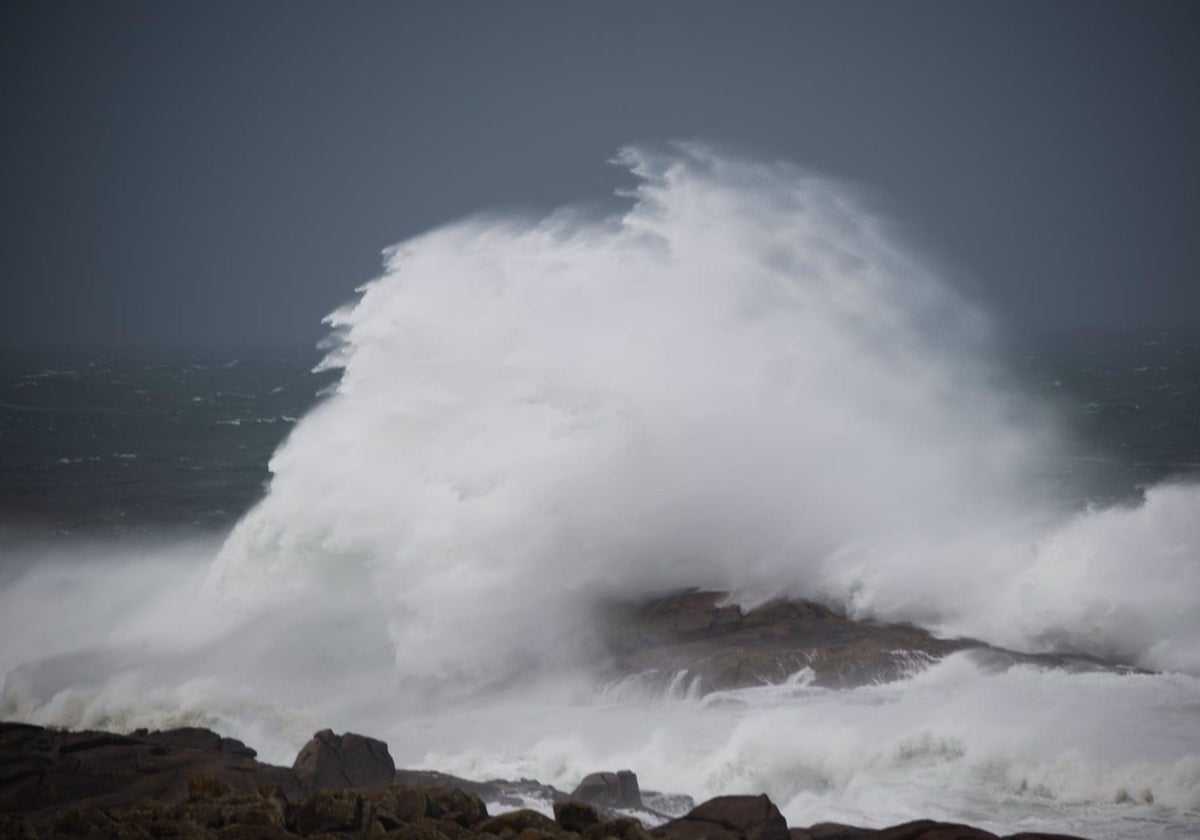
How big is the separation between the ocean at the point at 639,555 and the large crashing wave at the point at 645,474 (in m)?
0.08

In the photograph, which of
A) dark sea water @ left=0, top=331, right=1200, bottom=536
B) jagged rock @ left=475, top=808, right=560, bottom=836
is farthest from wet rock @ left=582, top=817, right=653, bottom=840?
dark sea water @ left=0, top=331, right=1200, bottom=536

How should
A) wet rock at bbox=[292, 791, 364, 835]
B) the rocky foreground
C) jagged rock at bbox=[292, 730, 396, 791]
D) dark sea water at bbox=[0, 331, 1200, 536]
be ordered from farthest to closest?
dark sea water at bbox=[0, 331, 1200, 536], jagged rock at bbox=[292, 730, 396, 791], wet rock at bbox=[292, 791, 364, 835], the rocky foreground

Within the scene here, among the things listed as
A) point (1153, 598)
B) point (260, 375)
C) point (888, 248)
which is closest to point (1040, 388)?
point (888, 248)

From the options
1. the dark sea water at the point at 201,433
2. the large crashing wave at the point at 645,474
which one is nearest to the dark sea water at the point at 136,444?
the dark sea water at the point at 201,433

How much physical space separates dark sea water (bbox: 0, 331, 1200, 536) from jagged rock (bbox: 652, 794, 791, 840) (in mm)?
24330

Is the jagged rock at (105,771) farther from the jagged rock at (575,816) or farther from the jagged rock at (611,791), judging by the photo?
the jagged rock at (575,816)

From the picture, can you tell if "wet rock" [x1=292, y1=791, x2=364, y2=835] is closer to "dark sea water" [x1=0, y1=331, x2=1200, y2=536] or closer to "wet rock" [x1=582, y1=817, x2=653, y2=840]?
"wet rock" [x1=582, y1=817, x2=653, y2=840]

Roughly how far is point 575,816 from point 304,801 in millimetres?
2808

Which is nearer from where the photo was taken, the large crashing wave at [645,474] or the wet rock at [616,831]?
the wet rock at [616,831]

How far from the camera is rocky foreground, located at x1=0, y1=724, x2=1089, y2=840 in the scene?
29.5ft

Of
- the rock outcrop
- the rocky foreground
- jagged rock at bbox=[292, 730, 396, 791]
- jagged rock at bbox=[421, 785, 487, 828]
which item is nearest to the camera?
the rocky foreground

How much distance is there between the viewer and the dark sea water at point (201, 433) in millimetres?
33594

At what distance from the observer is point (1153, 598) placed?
18.5 metres

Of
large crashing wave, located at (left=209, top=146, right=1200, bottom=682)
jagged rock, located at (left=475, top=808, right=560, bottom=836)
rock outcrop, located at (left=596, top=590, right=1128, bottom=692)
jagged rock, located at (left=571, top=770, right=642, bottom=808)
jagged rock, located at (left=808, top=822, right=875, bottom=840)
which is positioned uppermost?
large crashing wave, located at (left=209, top=146, right=1200, bottom=682)
